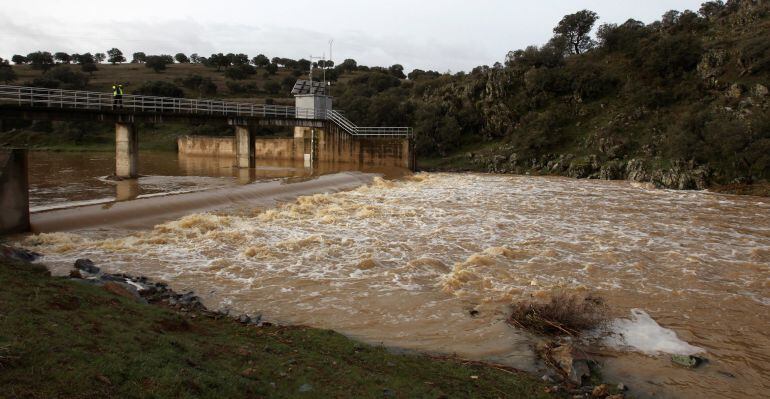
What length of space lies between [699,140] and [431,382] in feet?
112

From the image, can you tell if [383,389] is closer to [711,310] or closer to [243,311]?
[243,311]

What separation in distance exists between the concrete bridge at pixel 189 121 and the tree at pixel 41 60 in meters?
65.1

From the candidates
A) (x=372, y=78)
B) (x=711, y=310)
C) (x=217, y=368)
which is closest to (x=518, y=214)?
(x=711, y=310)

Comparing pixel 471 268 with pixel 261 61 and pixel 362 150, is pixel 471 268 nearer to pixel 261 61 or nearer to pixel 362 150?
pixel 362 150

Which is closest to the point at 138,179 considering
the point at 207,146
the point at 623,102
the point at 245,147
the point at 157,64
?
the point at 245,147

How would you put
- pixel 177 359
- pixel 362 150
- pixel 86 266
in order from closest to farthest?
1. pixel 177 359
2. pixel 86 266
3. pixel 362 150

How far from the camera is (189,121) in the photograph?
3356 centimetres

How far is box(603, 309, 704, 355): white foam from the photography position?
8.91m

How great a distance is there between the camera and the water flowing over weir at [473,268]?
9.08 metres

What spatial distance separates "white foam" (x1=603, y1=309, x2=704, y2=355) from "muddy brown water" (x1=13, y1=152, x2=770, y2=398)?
0.16m

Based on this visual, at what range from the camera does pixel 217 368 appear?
609cm

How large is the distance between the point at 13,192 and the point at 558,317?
15762 millimetres

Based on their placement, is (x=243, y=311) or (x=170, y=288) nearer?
(x=243, y=311)

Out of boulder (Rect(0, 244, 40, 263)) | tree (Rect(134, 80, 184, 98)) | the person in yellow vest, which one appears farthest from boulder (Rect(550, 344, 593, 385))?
tree (Rect(134, 80, 184, 98))
